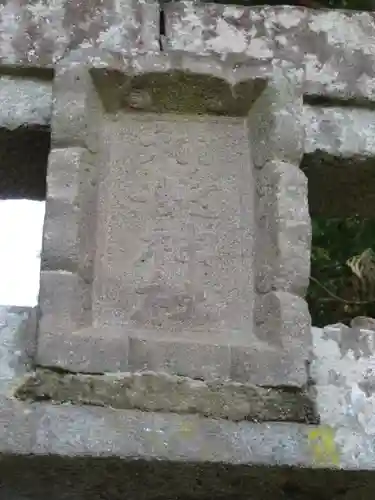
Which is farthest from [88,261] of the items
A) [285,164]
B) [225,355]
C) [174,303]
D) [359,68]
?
[359,68]

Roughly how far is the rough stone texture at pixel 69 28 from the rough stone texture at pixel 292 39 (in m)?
0.06

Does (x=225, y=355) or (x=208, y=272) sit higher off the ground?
(x=208, y=272)

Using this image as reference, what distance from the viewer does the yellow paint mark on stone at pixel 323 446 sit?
61.2 inches

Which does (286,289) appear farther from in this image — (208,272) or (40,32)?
(40,32)

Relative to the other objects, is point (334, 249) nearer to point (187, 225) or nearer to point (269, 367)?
point (187, 225)

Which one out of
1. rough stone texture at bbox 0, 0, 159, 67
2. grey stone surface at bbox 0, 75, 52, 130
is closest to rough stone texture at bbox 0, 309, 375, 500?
grey stone surface at bbox 0, 75, 52, 130

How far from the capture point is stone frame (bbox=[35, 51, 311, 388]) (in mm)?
1541

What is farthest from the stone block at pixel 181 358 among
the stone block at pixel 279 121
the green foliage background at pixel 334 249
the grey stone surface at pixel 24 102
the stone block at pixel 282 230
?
the green foliage background at pixel 334 249

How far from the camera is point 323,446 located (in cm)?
157

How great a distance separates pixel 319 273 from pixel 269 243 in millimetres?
1813

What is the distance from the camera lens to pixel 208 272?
65.7 inches

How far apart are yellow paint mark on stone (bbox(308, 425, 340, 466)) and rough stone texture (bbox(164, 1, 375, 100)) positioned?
→ 716 millimetres

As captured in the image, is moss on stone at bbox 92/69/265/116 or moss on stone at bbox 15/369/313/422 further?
moss on stone at bbox 92/69/265/116

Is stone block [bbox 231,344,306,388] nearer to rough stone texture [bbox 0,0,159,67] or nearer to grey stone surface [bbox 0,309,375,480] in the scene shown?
grey stone surface [bbox 0,309,375,480]
